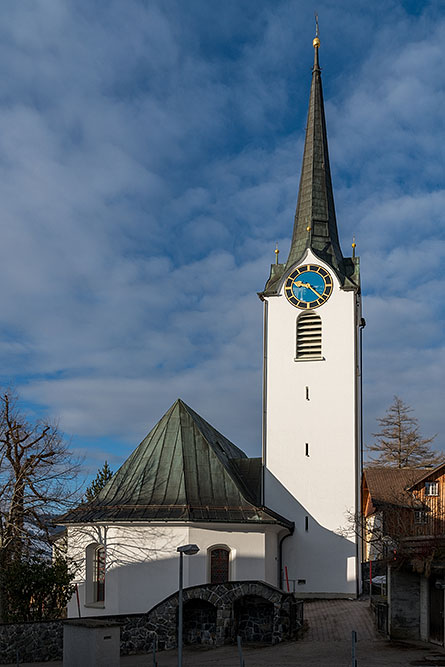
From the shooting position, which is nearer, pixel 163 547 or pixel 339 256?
pixel 163 547

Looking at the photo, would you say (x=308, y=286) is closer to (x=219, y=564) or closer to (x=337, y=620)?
(x=219, y=564)

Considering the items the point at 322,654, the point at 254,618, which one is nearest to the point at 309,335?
the point at 254,618

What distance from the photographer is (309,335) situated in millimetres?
32625

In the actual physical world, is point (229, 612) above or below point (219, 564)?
below

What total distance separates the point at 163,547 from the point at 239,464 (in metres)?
8.31

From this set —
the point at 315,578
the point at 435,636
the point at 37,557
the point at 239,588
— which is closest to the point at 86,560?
the point at 37,557

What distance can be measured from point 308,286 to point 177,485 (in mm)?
11408

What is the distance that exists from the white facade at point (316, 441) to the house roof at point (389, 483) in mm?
3937

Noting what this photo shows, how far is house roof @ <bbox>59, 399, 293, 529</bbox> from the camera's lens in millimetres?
26031

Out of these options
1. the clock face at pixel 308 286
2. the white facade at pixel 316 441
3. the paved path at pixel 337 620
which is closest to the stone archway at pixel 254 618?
the paved path at pixel 337 620

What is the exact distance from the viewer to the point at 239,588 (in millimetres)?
21031

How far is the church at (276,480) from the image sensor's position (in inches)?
1008

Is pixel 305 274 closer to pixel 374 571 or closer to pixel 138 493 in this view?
pixel 138 493

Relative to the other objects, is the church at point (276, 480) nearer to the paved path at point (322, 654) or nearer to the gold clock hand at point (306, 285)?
the gold clock hand at point (306, 285)
